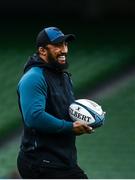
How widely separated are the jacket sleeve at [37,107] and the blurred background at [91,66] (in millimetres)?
2514

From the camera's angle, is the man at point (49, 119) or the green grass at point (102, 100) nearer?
the man at point (49, 119)

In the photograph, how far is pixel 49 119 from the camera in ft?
13.2

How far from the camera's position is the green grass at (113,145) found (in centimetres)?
672

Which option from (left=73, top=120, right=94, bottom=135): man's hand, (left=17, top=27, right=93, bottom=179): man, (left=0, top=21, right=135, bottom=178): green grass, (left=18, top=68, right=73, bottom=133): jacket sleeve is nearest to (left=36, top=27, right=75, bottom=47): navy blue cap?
(left=17, top=27, right=93, bottom=179): man

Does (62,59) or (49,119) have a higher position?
(62,59)

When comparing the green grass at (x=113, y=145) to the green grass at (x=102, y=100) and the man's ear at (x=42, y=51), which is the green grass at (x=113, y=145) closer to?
the green grass at (x=102, y=100)

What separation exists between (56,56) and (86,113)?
42 cm

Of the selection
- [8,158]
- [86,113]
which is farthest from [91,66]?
[86,113]

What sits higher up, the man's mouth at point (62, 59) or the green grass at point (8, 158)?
the man's mouth at point (62, 59)

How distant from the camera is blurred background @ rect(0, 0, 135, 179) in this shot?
714cm

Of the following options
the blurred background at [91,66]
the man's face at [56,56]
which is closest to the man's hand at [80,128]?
the man's face at [56,56]

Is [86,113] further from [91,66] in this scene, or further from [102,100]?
[91,66]

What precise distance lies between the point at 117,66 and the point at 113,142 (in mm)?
3128

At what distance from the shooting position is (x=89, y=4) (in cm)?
1193
